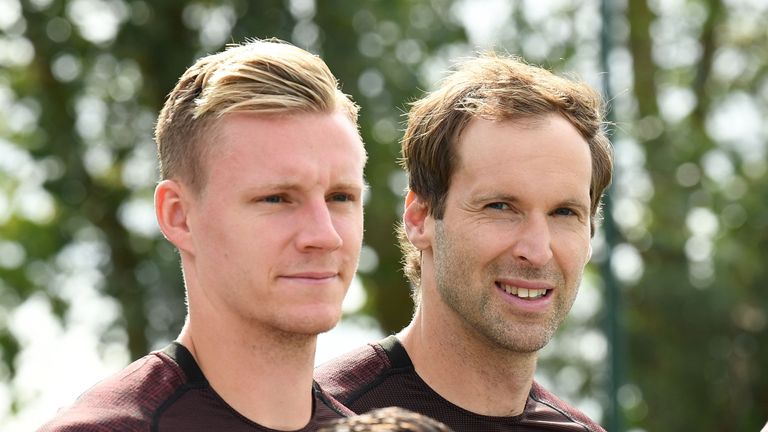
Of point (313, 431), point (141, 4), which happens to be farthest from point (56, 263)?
point (313, 431)

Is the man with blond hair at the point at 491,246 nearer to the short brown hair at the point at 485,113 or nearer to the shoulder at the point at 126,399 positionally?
the short brown hair at the point at 485,113

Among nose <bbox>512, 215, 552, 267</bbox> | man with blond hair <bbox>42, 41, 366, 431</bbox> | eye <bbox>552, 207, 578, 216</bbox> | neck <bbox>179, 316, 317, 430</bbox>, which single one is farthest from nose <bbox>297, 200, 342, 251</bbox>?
eye <bbox>552, 207, 578, 216</bbox>

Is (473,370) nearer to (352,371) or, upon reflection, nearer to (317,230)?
(352,371)

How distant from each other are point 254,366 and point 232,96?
0.72 m

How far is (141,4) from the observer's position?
49.8 feet

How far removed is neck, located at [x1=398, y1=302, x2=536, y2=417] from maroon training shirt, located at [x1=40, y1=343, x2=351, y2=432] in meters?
1.06

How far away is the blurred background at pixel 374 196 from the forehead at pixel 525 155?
8.69 meters

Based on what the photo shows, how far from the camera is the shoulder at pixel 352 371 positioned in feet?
16.2

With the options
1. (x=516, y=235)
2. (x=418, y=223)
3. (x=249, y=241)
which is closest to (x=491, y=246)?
(x=516, y=235)

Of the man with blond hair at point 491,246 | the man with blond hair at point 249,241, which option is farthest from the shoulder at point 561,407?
the man with blond hair at point 249,241

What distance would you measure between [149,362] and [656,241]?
1296 cm

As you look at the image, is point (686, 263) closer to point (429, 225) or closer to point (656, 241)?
point (656, 241)

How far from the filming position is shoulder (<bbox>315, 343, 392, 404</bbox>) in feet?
16.2

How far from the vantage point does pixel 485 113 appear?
16.6 ft
